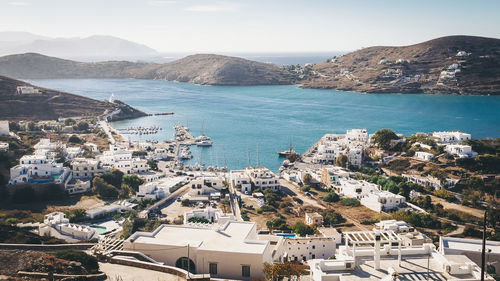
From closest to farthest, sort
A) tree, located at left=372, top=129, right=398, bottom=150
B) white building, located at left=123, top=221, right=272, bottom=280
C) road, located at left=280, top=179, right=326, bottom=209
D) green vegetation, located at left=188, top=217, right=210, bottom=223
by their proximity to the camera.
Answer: white building, located at left=123, top=221, right=272, bottom=280
green vegetation, located at left=188, top=217, right=210, bottom=223
road, located at left=280, top=179, right=326, bottom=209
tree, located at left=372, top=129, right=398, bottom=150

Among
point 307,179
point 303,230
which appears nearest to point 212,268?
point 303,230

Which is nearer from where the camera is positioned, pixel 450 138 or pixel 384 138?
pixel 450 138

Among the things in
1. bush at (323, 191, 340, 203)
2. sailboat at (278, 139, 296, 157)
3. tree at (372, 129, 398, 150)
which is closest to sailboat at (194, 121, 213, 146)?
sailboat at (278, 139, 296, 157)

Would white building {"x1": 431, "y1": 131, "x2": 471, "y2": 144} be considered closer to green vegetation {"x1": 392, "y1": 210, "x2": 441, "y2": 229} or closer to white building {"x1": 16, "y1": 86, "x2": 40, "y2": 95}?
green vegetation {"x1": 392, "y1": 210, "x2": 441, "y2": 229}

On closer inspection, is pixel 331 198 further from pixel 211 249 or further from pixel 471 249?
pixel 211 249

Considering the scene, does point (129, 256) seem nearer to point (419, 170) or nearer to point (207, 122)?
point (419, 170)

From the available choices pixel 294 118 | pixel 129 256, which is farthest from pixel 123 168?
pixel 294 118
